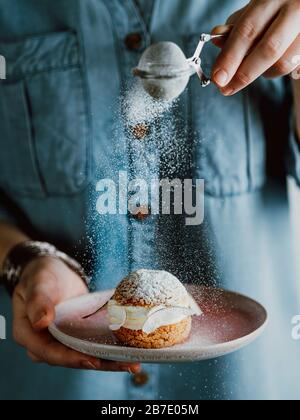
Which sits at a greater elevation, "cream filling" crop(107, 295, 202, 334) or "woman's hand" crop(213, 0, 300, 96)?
"woman's hand" crop(213, 0, 300, 96)

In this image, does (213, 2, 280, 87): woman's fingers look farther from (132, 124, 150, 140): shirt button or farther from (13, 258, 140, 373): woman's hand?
(13, 258, 140, 373): woman's hand

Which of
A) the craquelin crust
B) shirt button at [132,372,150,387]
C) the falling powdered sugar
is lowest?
shirt button at [132,372,150,387]

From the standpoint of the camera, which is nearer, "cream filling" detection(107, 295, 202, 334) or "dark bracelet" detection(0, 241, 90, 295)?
"cream filling" detection(107, 295, 202, 334)

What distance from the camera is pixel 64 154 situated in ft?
1.87

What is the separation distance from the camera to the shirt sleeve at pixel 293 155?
55 cm

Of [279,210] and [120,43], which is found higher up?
[120,43]

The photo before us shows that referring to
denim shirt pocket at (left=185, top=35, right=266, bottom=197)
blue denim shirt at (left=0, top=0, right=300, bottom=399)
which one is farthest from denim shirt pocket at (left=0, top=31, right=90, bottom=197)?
denim shirt pocket at (left=185, top=35, right=266, bottom=197)

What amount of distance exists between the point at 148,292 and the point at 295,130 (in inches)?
8.4

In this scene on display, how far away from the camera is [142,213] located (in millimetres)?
503

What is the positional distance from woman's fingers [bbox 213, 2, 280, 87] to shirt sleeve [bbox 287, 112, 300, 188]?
0.43 ft

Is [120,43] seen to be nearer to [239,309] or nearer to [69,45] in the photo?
[69,45]

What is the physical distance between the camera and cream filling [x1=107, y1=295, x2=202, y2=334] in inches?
18.1

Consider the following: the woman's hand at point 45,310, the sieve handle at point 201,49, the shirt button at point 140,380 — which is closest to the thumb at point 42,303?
the woman's hand at point 45,310

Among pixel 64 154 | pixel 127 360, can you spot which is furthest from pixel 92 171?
pixel 127 360
